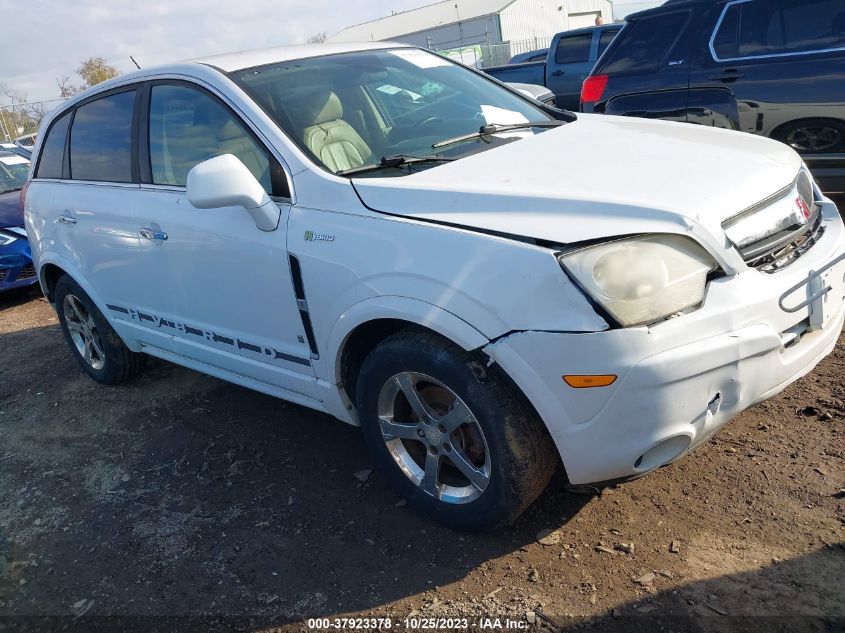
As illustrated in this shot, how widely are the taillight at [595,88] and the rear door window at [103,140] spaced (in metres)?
3.79

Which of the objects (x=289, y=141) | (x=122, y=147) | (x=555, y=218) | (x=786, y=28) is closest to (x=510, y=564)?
(x=555, y=218)

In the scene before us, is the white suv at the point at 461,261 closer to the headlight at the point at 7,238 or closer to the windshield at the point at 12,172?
the headlight at the point at 7,238

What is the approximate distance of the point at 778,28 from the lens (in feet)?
18.2

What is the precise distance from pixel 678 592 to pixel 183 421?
9.64 ft

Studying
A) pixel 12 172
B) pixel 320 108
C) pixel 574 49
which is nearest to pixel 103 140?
pixel 320 108

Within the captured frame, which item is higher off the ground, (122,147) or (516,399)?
(122,147)

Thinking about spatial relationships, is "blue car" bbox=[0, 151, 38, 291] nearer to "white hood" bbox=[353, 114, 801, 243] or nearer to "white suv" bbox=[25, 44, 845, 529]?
"white suv" bbox=[25, 44, 845, 529]

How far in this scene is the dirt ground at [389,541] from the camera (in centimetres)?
249

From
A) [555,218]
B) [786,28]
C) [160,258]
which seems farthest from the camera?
[786,28]

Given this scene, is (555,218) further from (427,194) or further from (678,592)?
(678,592)

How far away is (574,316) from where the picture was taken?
2309 millimetres

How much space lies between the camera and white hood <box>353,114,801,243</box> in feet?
8.00

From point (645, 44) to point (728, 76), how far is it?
776mm

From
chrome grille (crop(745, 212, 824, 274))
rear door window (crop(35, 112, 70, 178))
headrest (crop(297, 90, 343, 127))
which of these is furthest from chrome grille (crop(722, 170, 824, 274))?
rear door window (crop(35, 112, 70, 178))
